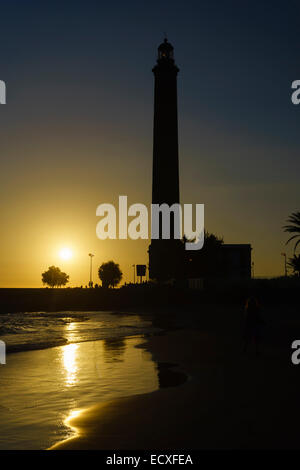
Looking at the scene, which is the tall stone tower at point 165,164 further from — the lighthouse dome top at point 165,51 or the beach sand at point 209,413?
the beach sand at point 209,413

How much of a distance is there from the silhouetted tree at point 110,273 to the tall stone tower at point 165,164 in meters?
90.3

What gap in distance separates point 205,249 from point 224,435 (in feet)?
217

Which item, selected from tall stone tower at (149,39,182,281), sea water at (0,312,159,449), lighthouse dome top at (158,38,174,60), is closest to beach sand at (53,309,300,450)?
sea water at (0,312,159,449)

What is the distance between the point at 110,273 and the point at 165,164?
97851 millimetres

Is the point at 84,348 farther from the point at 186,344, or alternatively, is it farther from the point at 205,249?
the point at 205,249

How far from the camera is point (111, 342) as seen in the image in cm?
2292

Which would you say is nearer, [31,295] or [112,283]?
[31,295]

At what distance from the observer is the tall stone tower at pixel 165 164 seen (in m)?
70.7

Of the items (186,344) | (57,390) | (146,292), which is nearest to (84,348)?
(186,344)

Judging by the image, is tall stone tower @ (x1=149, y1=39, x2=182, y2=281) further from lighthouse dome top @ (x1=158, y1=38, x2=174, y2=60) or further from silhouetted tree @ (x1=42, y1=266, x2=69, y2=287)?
silhouetted tree @ (x1=42, y1=266, x2=69, y2=287)

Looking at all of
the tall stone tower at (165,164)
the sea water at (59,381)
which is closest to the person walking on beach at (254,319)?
the sea water at (59,381)

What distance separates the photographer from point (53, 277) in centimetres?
17912

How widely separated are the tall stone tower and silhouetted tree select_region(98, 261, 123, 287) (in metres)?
90.3
